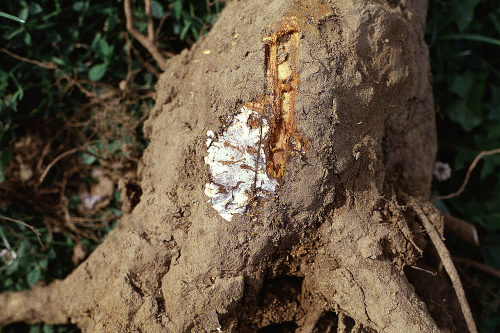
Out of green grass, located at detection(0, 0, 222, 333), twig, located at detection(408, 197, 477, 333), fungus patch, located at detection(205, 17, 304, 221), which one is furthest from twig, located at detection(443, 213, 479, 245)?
green grass, located at detection(0, 0, 222, 333)

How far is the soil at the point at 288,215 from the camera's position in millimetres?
1381

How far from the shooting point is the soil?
1.38 m

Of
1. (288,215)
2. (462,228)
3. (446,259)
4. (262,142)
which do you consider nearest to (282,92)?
(262,142)

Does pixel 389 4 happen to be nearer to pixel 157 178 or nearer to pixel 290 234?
pixel 290 234

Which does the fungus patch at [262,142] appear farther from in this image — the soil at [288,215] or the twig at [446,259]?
the twig at [446,259]

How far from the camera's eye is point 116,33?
221 centimetres

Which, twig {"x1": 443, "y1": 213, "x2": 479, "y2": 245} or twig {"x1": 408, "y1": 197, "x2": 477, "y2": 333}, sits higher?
twig {"x1": 408, "y1": 197, "x2": 477, "y2": 333}

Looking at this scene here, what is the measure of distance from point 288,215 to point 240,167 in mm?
265

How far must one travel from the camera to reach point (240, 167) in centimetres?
138

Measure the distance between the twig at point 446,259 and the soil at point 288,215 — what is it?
0.15 feet

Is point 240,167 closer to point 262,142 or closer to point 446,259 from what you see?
point 262,142

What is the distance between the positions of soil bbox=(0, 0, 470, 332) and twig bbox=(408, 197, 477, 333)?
5cm

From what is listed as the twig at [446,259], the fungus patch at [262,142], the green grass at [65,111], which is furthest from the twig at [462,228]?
the green grass at [65,111]

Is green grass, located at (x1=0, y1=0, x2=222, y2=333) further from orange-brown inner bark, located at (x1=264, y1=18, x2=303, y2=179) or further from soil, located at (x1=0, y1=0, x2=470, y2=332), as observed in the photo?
orange-brown inner bark, located at (x1=264, y1=18, x2=303, y2=179)
